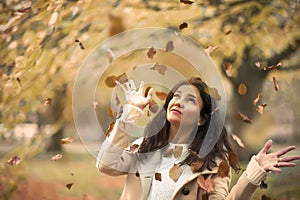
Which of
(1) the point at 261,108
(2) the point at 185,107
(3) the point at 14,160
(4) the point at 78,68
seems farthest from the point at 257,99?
(3) the point at 14,160

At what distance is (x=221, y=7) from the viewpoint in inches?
81.6

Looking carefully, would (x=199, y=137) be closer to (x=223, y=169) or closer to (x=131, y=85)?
(x=223, y=169)

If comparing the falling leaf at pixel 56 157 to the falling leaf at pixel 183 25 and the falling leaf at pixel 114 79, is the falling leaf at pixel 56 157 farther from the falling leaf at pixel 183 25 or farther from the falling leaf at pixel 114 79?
the falling leaf at pixel 183 25

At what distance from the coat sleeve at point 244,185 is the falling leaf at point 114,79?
0.51m

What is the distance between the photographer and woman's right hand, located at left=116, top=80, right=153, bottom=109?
2018 mm

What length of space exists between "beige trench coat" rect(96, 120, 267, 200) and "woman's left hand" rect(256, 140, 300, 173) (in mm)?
23

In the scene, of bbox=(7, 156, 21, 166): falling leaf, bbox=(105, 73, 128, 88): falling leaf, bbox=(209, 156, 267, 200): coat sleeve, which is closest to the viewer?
bbox=(209, 156, 267, 200): coat sleeve

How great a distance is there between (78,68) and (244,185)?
2.62 ft

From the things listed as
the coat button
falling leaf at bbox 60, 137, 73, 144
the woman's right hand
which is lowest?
the coat button

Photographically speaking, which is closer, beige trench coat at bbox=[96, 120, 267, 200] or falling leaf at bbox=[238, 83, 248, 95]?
beige trench coat at bbox=[96, 120, 267, 200]

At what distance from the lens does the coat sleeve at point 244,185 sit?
74.7 inches

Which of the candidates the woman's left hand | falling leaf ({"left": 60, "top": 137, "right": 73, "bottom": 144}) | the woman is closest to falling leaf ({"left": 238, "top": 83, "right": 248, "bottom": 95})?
the woman

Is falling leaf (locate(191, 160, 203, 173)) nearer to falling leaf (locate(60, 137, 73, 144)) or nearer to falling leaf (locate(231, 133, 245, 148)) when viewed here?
falling leaf (locate(231, 133, 245, 148))

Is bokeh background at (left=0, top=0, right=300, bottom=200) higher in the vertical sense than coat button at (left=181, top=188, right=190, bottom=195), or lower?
higher
